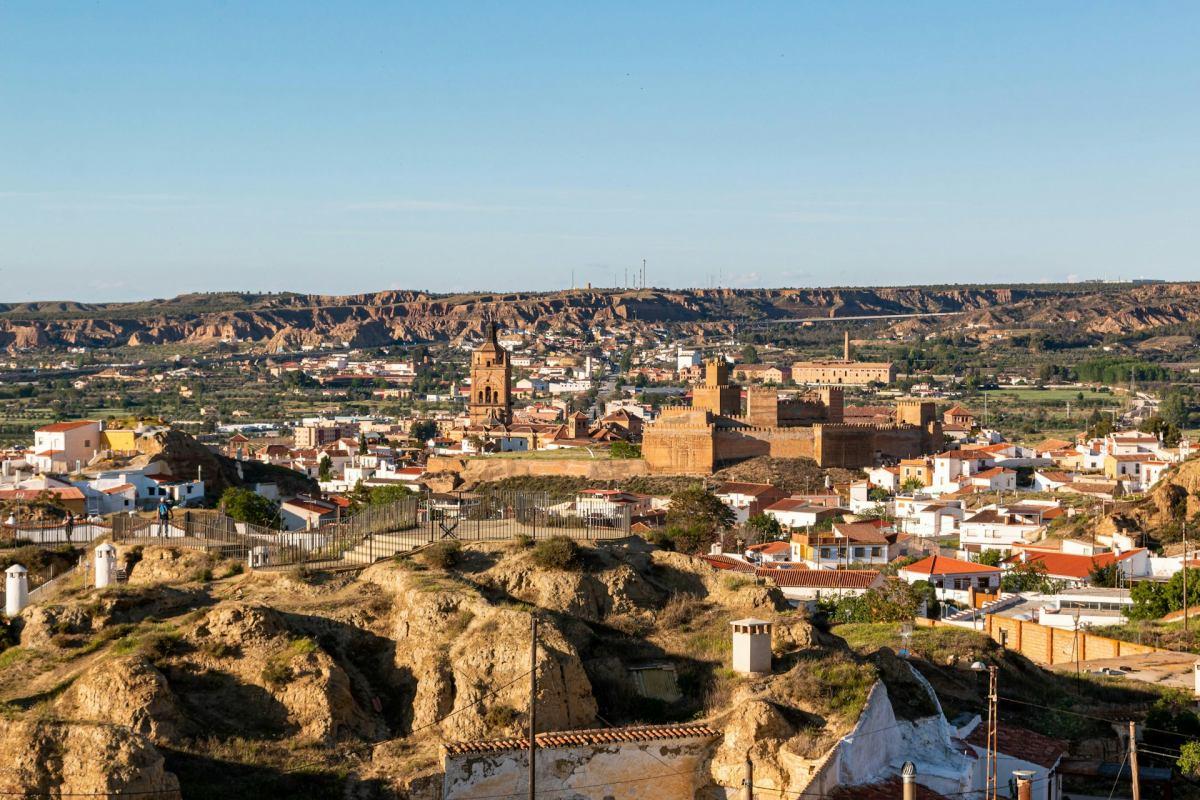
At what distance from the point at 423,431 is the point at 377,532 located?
235 feet

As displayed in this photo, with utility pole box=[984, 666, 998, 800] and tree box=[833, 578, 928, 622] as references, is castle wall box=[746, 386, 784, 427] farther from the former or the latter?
utility pole box=[984, 666, 998, 800]

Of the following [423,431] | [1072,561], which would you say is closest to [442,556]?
[1072,561]

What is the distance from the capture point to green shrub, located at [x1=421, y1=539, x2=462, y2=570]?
17578mm

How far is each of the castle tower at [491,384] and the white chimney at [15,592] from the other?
219ft

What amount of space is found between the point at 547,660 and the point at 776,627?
2.61 m

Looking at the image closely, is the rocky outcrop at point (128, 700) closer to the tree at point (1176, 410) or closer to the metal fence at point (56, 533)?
the metal fence at point (56, 533)

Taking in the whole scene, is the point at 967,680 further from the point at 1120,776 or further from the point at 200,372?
the point at 200,372

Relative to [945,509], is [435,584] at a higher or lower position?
higher

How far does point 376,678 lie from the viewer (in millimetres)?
15422

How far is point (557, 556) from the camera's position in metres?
17.3

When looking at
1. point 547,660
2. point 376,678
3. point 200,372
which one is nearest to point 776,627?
point 547,660

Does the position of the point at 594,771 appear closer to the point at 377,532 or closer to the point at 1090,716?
the point at 377,532

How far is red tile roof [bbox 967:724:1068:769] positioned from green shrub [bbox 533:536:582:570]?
4267 mm

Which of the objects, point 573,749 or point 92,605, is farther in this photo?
point 92,605
